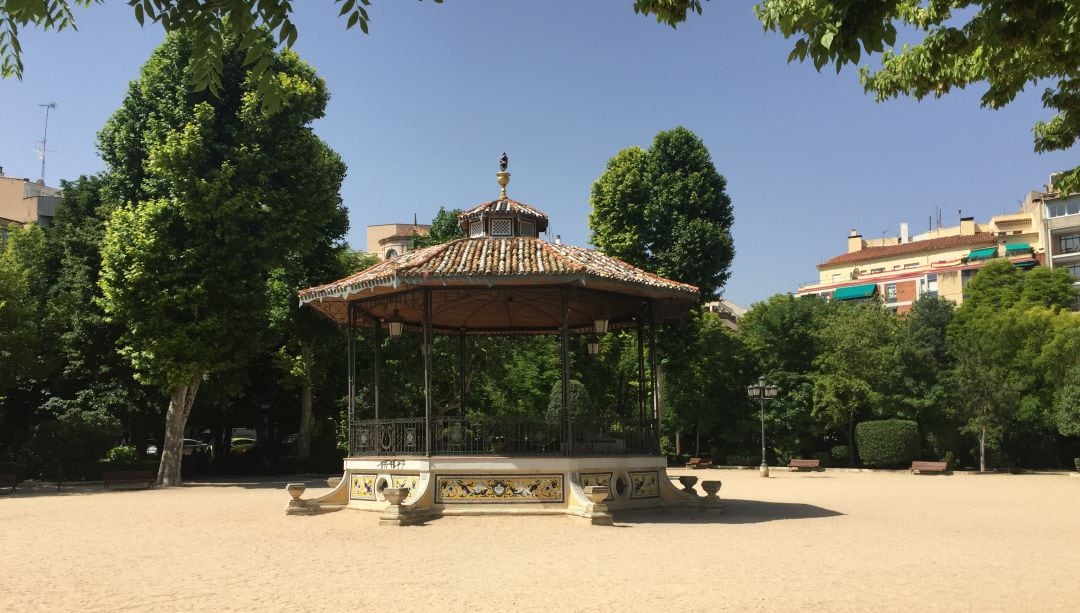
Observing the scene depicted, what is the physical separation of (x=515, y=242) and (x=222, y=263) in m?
12.8

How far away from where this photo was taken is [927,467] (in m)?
33.0

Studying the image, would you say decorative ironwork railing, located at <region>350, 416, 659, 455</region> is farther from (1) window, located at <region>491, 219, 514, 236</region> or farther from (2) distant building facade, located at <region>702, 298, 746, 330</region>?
(2) distant building facade, located at <region>702, 298, 746, 330</region>

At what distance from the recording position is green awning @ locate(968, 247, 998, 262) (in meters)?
66.4

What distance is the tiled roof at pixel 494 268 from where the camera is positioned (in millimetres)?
15055

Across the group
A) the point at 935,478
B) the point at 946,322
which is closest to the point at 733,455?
the point at 935,478

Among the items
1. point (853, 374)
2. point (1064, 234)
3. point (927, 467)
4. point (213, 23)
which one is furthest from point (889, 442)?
point (1064, 234)

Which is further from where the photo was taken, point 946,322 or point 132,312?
point 946,322

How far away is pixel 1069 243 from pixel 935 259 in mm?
10710

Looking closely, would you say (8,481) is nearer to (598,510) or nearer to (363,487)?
(363,487)

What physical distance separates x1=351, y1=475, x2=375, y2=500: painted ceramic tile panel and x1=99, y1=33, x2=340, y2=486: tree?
1129 centimetres

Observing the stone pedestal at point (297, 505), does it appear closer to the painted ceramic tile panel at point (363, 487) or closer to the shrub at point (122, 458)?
the painted ceramic tile panel at point (363, 487)

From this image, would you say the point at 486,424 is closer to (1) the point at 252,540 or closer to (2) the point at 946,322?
(1) the point at 252,540

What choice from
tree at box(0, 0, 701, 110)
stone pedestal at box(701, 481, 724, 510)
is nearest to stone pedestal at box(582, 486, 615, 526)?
stone pedestal at box(701, 481, 724, 510)

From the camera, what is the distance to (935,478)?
3025cm
